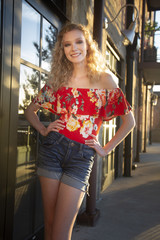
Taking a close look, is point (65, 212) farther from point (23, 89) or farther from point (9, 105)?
point (23, 89)

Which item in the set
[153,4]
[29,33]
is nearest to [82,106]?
[29,33]

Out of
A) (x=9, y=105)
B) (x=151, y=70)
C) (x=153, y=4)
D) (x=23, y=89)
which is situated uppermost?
Answer: (x=153, y=4)

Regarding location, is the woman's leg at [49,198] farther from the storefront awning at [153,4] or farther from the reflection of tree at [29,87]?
the storefront awning at [153,4]

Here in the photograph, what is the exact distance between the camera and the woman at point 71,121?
1753 mm

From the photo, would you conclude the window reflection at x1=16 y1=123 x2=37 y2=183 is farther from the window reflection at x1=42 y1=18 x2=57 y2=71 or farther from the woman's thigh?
the window reflection at x1=42 y1=18 x2=57 y2=71

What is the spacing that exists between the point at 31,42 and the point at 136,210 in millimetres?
2819

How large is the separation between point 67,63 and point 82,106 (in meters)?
0.41

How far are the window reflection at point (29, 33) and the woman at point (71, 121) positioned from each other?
32cm

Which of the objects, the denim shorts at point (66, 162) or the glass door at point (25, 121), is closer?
the denim shorts at point (66, 162)

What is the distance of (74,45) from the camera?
1981 millimetres

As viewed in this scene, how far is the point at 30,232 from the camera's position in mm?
2512

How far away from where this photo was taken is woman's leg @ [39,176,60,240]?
1783 millimetres

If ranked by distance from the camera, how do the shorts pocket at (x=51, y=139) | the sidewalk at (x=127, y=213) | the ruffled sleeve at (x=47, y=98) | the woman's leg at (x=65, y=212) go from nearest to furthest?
1. the woman's leg at (x=65, y=212)
2. the shorts pocket at (x=51, y=139)
3. the ruffled sleeve at (x=47, y=98)
4. the sidewalk at (x=127, y=213)

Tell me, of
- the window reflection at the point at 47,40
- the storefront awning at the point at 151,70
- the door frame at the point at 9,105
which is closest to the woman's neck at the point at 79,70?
the door frame at the point at 9,105
